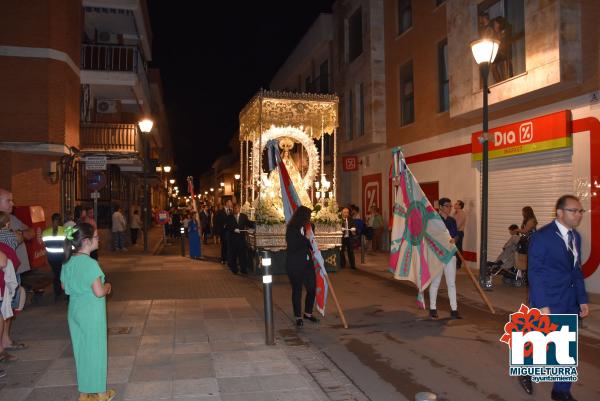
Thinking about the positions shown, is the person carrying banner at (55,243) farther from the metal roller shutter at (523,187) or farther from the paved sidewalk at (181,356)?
the metal roller shutter at (523,187)

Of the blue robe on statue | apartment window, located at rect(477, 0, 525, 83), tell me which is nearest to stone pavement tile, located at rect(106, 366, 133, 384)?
apartment window, located at rect(477, 0, 525, 83)

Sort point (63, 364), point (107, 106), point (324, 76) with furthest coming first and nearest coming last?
point (324, 76), point (107, 106), point (63, 364)

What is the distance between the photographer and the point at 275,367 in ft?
19.6

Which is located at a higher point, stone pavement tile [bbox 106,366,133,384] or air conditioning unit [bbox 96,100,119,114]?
air conditioning unit [bbox 96,100,119,114]

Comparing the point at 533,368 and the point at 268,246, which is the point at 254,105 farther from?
the point at 533,368

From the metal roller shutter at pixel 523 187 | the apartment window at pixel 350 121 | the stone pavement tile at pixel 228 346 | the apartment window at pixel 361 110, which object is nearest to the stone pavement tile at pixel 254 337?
the stone pavement tile at pixel 228 346

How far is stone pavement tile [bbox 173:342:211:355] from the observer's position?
21.7 ft

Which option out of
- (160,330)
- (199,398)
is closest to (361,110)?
(160,330)

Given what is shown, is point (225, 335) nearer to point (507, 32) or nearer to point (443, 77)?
point (507, 32)

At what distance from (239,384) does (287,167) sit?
1045cm

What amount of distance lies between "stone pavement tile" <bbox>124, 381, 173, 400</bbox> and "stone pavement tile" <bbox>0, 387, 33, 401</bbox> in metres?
0.94

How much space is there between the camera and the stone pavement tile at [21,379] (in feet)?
17.8

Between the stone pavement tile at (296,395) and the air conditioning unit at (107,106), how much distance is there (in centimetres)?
2155

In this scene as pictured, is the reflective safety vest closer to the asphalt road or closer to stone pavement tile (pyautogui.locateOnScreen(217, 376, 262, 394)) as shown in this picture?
the asphalt road
